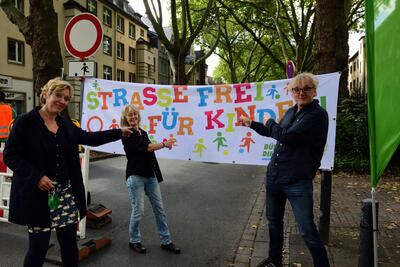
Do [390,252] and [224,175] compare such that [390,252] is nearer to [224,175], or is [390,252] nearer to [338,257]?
[338,257]

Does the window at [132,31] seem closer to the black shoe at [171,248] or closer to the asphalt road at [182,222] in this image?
the asphalt road at [182,222]

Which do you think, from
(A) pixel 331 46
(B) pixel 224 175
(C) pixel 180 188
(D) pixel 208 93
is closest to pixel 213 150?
(D) pixel 208 93

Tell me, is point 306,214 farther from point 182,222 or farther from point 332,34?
point 332,34

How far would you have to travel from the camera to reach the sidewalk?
3861 mm

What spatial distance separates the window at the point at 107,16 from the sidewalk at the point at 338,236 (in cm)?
3116

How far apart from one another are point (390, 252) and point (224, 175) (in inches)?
249

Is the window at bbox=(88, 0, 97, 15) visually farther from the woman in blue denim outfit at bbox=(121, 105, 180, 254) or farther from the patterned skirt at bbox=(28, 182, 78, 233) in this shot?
the patterned skirt at bbox=(28, 182, 78, 233)

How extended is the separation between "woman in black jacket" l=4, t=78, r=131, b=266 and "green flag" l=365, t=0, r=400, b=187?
2.27 meters

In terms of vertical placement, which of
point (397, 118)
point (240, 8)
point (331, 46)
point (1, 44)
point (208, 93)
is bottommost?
point (397, 118)

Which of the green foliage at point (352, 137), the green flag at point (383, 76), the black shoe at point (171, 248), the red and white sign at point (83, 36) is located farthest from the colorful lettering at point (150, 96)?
the green foliage at point (352, 137)

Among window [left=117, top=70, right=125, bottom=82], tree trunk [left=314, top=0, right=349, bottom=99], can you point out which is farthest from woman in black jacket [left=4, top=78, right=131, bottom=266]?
window [left=117, top=70, right=125, bottom=82]

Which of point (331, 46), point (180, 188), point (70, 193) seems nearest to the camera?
point (70, 193)

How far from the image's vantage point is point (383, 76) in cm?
182

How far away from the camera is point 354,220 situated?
5.30 metres
